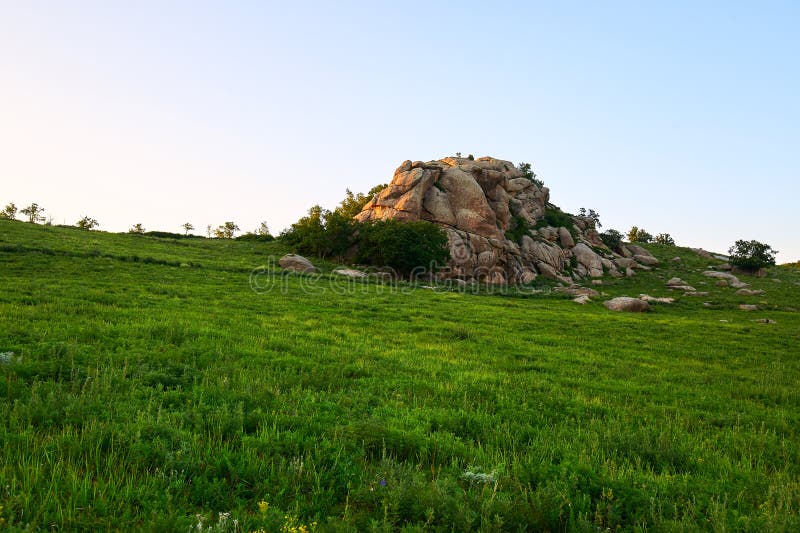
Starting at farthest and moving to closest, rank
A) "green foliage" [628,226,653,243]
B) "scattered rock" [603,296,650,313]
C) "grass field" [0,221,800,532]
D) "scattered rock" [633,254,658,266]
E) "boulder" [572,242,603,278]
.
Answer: "green foliage" [628,226,653,243], "scattered rock" [633,254,658,266], "boulder" [572,242,603,278], "scattered rock" [603,296,650,313], "grass field" [0,221,800,532]

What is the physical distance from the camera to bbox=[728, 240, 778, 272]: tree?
7462cm

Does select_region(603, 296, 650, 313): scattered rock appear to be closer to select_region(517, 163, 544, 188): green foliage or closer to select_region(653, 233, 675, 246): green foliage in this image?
select_region(517, 163, 544, 188): green foliage

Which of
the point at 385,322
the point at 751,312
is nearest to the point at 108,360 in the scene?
the point at 385,322

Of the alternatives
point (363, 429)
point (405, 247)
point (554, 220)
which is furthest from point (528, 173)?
point (363, 429)

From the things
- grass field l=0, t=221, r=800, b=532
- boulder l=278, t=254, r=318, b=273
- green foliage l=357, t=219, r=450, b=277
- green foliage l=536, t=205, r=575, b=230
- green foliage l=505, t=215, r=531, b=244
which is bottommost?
grass field l=0, t=221, r=800, b=532

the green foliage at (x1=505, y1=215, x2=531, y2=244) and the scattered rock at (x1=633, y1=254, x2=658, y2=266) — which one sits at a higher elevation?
the green foliage at (x1=505, y1=215, x2=531, y2=244)

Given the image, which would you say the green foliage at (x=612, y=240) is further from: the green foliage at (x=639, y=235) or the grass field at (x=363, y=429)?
the grass field at (x=363, y=429)

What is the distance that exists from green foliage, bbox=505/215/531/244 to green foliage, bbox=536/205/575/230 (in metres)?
5.42

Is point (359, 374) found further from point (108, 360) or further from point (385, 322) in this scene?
point (385, 322)

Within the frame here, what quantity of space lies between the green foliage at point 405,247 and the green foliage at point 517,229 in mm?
19453

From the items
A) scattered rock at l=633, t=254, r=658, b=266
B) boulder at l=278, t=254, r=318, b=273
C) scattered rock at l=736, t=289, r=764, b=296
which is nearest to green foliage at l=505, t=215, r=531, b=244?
scattered rock at l=633, t=254, r=658, b=266

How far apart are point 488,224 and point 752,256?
5204 centimetres

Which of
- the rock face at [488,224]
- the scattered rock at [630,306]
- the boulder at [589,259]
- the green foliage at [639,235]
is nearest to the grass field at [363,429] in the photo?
the scattered rock at [630,306]

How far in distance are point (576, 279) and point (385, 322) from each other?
5645 centimetres
